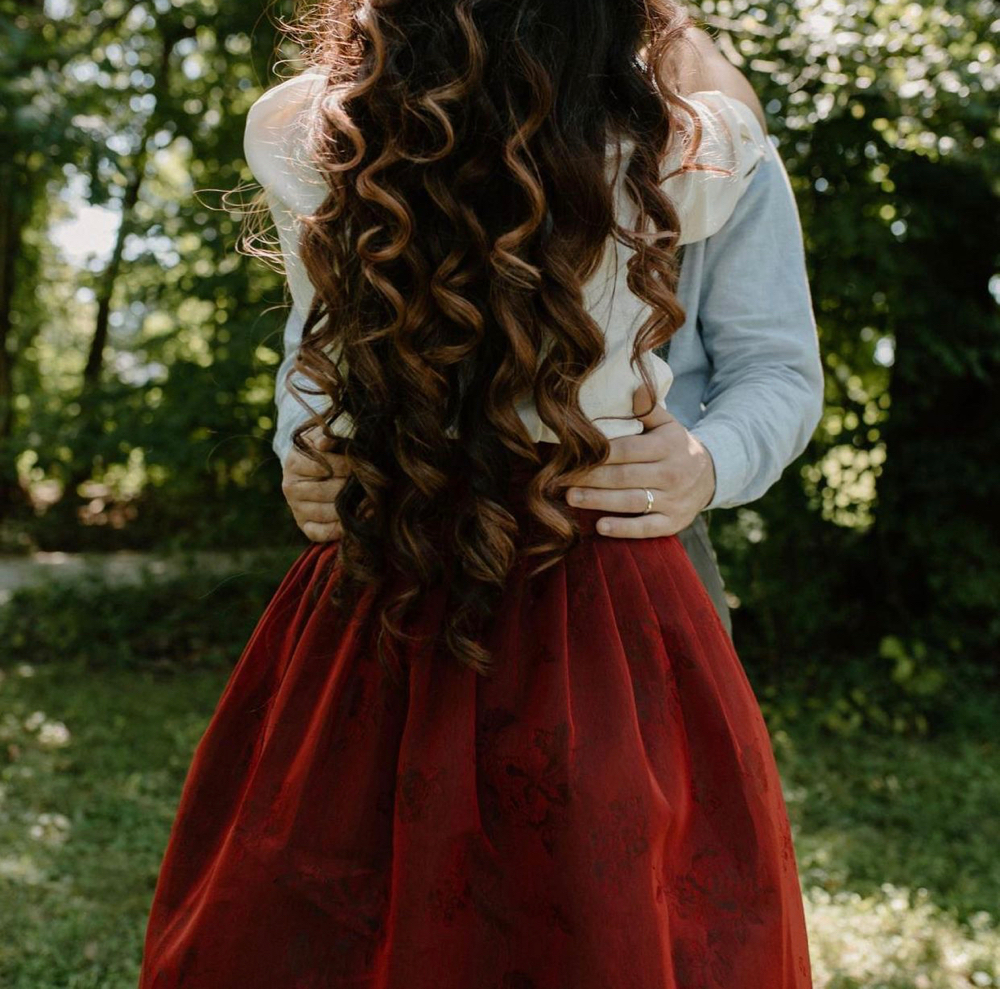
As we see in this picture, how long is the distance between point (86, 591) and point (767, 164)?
5805 mm

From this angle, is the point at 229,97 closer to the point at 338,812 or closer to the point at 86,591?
the point at 86,591

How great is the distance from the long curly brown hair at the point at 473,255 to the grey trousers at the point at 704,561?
398mm

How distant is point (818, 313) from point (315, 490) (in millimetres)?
3548

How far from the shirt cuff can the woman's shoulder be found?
1.99 feet

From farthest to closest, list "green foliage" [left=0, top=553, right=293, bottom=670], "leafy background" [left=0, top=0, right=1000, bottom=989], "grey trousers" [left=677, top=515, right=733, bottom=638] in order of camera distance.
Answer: "green foliage" [left=0, top=553, right=293, bottom=670] → "leafy background" [left=0, top=0, right=1000, bottom=989] → "grey trousers" [left=677, top=515, right=733, bottom=638]

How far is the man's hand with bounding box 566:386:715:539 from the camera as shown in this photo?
1.40m

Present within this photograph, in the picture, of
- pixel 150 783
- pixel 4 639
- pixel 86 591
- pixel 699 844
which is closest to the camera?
pixel 699 844

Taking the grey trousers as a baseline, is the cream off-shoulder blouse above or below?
above

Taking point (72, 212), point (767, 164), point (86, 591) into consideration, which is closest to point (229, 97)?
point (86, 591)

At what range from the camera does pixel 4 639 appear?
241 inches

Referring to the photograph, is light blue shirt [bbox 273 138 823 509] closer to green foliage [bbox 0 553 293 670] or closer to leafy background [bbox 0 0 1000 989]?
leafy background [bbox 0 0 1000 989]

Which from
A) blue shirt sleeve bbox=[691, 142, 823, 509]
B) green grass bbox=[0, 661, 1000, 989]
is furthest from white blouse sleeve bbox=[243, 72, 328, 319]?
green grass bbox=[0, 661, 1000, 989]

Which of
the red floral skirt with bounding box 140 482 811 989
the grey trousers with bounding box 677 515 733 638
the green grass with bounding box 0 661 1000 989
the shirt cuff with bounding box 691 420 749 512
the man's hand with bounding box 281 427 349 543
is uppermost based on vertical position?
the shirt cuff with bounding box 691 420 749 512

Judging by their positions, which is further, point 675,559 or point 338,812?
point 675,559
